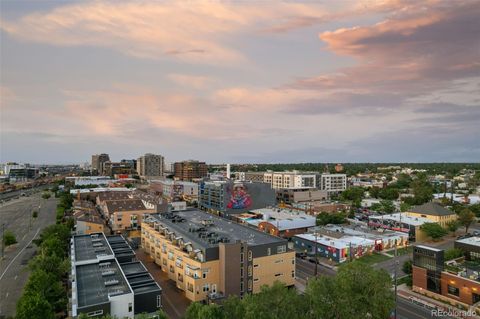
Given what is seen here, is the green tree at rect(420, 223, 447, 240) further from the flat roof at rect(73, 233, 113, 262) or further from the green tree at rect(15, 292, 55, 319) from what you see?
the green tree at rect(15, 292, 55, 319)

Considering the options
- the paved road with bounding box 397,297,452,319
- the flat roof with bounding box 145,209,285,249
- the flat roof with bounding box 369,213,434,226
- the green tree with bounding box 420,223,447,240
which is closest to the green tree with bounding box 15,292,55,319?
the flat roof with bounding box 145,209,285,249

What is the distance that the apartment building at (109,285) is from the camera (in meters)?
33.2

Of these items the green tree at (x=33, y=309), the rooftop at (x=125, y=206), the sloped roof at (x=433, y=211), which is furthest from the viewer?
the rooftop at (x=125, y=206)

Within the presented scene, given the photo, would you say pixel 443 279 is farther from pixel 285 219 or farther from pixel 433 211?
pixel 433 211

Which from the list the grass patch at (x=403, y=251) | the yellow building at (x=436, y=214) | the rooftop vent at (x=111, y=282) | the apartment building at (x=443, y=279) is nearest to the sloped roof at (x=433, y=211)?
the yellow building at (x=436, y=214)

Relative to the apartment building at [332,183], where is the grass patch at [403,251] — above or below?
below

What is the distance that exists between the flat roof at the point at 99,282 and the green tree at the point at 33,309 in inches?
114

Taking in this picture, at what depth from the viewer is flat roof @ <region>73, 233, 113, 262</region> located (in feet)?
153

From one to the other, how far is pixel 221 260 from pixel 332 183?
122 metres

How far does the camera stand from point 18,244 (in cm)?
7031

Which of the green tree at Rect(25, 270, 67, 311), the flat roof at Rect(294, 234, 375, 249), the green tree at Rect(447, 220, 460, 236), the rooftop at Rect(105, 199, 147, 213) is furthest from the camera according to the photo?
the rooftop at Rect(105, 199, 147, 213)

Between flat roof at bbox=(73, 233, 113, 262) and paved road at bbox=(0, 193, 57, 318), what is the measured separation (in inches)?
329

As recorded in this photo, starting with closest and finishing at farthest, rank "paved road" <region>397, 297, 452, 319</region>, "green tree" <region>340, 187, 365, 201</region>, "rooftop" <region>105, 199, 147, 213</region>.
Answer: "paved road" <region>397, 297, 452, 319</region> < "rooftop" <region>105, 199, 147, 213</region> < "green tree" <region>340, 187, 365, 201</region>

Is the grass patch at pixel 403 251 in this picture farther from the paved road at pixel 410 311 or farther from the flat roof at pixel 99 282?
the flat roof at pixel 99 282
